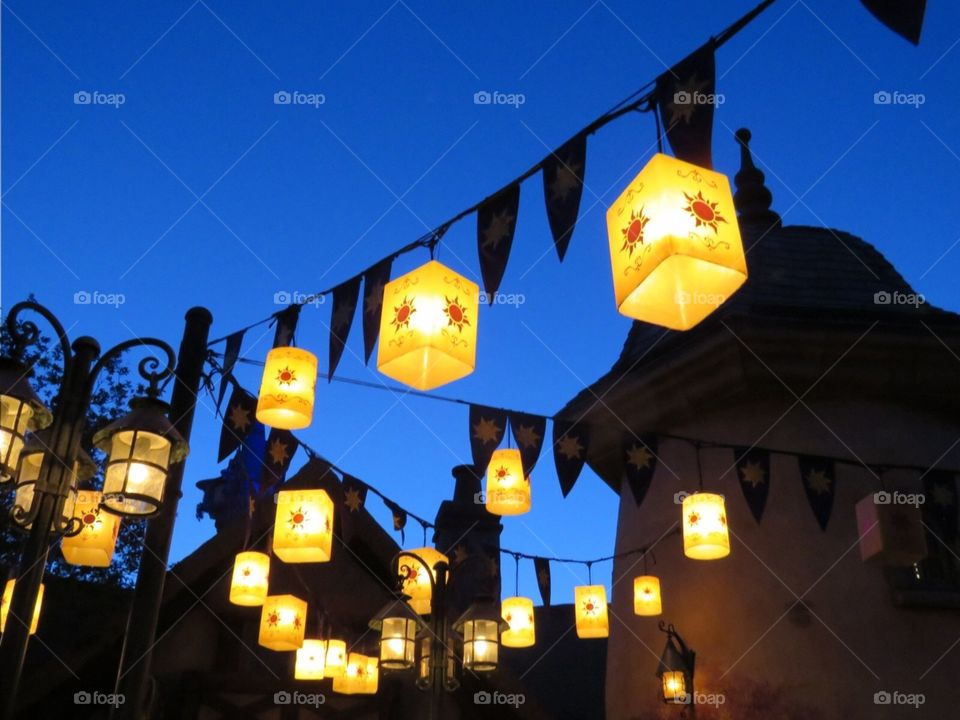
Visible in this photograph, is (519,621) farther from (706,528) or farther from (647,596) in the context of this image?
(706,528)

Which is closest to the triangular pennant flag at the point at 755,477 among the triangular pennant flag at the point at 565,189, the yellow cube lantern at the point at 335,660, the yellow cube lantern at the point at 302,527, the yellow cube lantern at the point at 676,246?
the yellow cube lantern at the point at 302,527

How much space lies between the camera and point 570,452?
31.2ft

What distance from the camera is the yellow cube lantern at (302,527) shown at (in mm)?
8414

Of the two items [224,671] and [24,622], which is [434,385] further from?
[224,671]

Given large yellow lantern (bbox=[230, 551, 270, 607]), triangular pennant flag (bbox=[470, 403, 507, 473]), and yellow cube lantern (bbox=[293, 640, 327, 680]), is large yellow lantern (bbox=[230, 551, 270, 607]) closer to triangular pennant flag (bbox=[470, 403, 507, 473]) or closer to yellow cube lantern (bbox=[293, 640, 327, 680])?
yellow cube lantern (bbox=[293, 640, 327, 680])

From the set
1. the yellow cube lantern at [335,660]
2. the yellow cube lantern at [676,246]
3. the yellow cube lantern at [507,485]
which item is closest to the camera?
the yellow cube lantern at [676,246]

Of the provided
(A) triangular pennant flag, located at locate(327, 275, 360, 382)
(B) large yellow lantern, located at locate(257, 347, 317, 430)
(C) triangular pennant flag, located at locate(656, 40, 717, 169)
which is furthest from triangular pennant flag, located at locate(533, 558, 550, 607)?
(C) triangular pennant flag, located at locate(656, 40, 717, 169)

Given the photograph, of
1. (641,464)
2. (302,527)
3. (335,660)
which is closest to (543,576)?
(641,464)

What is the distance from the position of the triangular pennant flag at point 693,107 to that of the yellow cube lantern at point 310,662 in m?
7.75

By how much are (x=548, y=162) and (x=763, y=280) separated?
865cm

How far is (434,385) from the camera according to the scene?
19.3 feet

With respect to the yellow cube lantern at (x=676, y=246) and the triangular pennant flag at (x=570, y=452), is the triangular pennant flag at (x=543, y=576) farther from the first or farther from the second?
the yellow cube lantern at (x=676, y=246)

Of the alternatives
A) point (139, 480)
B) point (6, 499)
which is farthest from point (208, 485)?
point (139, 480)

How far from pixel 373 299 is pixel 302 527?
9.98 feet
